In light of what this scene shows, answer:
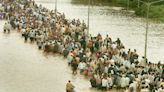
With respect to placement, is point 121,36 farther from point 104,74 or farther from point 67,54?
point 104,74

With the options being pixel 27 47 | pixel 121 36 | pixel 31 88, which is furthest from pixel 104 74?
pixel 121 36

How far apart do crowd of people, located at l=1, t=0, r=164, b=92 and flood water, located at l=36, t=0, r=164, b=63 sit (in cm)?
458

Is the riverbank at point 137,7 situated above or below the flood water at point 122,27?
above

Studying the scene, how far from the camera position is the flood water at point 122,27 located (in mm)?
45188

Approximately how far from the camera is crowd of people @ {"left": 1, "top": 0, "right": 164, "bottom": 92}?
29.1 m

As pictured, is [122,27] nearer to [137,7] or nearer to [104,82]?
[137,7]

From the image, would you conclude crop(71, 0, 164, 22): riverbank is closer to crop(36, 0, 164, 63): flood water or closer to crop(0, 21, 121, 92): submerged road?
crop(36, 0, 164, 63): flood water

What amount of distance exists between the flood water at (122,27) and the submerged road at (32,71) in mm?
8438

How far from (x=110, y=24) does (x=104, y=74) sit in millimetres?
29811

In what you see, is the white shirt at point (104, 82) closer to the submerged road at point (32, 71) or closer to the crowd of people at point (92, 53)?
the crowd of people at point (92, 53)

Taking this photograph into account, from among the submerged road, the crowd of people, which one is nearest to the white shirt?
the crowd of people

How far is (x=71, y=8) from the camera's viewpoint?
74.3 metres

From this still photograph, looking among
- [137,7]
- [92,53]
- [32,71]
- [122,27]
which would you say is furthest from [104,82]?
[137,7]

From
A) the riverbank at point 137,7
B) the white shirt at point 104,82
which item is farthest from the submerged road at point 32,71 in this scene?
the riverbank at point 137,7
